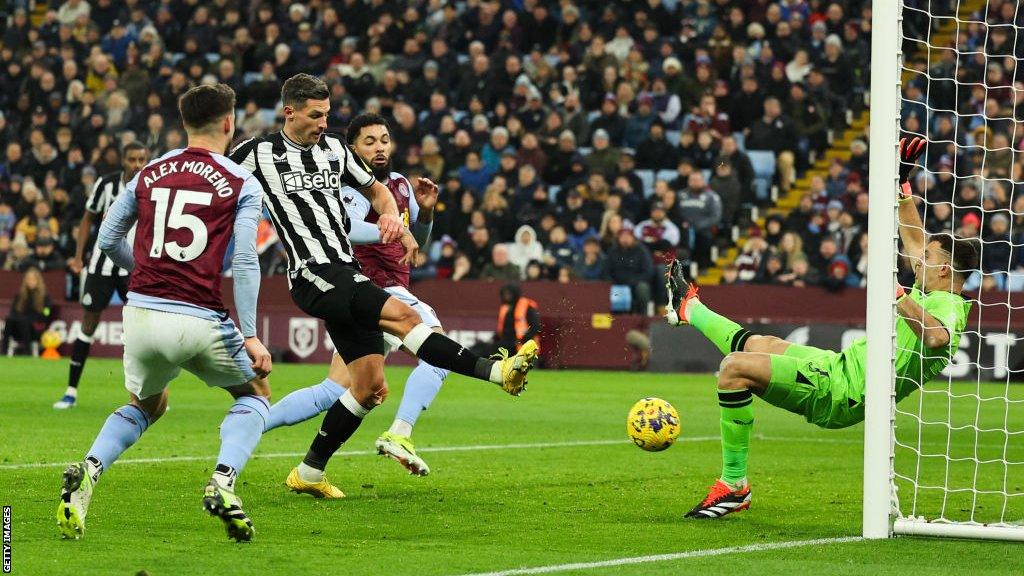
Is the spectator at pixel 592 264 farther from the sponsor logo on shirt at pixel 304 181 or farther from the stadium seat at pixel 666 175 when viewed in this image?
the sponsor logo on shirt at pixel 304 181

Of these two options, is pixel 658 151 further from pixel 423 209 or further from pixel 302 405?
pixel 302 405

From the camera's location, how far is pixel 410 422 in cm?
883

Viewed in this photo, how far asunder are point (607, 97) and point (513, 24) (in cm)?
266

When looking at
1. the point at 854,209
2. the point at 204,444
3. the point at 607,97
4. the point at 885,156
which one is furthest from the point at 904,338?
the point at 607,97

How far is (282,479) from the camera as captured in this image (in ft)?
28.9

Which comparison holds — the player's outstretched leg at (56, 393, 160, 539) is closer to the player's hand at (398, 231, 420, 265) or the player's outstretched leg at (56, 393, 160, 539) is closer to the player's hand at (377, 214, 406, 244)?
the player's hand at (377, 214, 406, 244)

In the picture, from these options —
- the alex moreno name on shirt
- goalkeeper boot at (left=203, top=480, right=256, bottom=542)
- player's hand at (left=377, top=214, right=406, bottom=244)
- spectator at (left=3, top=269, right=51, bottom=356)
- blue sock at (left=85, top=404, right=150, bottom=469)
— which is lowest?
spectator at (left=3, top=269, right=51, bottom=356)

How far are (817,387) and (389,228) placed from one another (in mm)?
2239

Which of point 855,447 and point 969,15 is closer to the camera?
point 855,447

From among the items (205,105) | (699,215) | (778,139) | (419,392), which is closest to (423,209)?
(419,392)

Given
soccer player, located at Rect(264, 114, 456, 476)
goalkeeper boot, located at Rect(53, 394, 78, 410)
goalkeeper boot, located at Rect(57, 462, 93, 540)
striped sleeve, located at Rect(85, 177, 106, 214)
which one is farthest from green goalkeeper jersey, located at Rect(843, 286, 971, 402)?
goalkeeper boot, located at Rect(53, 394, 78, 410)

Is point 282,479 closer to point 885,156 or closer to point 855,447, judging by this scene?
point 885,156

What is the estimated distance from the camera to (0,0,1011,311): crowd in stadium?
68.5 ft

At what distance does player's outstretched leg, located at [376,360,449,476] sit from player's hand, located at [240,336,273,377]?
231 cm
